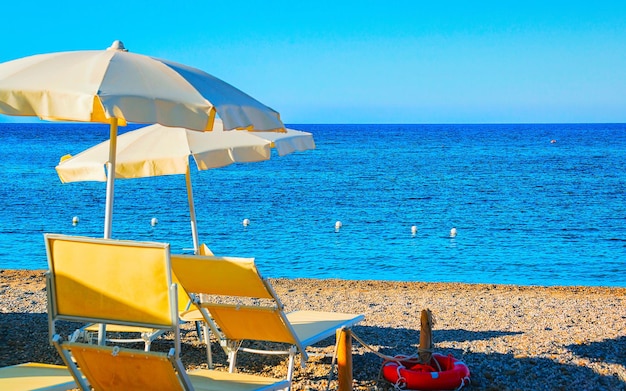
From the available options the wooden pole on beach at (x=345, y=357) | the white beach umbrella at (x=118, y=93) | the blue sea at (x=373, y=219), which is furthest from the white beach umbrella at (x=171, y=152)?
the blue sea at (x=373, y=219)

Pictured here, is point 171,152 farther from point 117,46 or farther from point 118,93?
point 118,93

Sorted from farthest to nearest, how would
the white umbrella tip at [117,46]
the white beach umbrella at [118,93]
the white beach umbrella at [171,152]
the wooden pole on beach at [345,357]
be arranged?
the white beach umbrella at [171,152] → the white umbrella tip at [117,46] → the wooden pole on beach at [345,357] → the white beach umbrella at [118,93]

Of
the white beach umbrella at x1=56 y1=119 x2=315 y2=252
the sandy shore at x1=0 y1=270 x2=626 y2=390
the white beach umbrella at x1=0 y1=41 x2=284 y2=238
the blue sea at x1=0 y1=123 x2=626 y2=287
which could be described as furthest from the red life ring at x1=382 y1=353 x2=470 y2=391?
the blue sea at x1=0 y1=123 x2=626 y2=287

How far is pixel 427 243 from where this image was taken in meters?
19.9

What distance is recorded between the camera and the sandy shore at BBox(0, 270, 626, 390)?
5.51m

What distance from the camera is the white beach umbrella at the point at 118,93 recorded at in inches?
161

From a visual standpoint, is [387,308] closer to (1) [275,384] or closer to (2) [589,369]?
(2) [589,369]

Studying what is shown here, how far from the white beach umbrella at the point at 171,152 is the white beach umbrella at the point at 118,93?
1.28 m

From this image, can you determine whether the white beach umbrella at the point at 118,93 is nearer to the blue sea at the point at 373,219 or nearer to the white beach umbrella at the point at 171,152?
the white beach umbrella at the point at 171,152

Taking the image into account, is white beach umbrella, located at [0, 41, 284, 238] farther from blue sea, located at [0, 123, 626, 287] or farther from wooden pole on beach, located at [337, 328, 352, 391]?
blue sea, located at [0, 123, 626, 287]

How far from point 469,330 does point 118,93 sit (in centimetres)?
469

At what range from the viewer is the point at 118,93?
4121mm

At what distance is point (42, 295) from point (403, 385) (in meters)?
6.25

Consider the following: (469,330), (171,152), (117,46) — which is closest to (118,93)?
(117,46)
